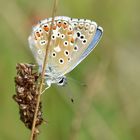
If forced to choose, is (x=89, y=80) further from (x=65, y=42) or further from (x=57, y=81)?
(x=57, y=81)

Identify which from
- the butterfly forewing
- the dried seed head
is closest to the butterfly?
the butterfly forewing

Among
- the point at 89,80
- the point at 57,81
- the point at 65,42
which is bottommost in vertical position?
the point at 89,80

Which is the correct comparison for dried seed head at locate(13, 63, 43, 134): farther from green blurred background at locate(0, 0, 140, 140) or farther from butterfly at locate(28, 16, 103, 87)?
green blurred background at locate(0, 0, 140, 140)

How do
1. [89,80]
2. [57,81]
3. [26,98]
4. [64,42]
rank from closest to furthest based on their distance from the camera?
[26,98]
[57,81]
[64,42]
[89,80]

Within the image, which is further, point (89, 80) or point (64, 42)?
point (89, 80)

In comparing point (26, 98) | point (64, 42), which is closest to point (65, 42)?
point (64, 42)

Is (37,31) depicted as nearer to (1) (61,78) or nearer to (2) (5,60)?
(1) (61,78)

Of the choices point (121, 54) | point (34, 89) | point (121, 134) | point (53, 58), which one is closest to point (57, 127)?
point (121, 134)
